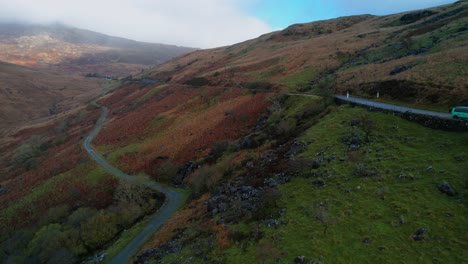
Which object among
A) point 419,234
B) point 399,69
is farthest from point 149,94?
point 419,234

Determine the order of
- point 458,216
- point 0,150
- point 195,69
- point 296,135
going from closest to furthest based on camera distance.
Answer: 1. point 458,216
2. point 296,135
3. point 0,150
4. point 195,69

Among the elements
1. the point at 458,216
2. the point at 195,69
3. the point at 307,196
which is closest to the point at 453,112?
the point at 458,216

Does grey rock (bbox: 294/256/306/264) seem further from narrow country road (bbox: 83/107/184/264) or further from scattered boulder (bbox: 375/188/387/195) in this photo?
narrow country road (bbox: 83/107/184/264)

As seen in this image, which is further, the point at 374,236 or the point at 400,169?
the point at 400,169

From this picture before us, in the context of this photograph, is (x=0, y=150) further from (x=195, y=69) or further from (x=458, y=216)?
(x=458, y=216)

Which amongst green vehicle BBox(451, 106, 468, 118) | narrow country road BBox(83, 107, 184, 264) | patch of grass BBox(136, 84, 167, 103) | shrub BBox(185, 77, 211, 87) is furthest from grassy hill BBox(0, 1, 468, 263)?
patch of grass BBox(136, 84, 167, 103)

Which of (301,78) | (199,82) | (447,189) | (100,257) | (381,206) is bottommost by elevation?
(100,257)

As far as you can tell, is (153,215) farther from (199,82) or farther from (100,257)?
(199,82)

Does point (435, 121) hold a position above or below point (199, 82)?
below
